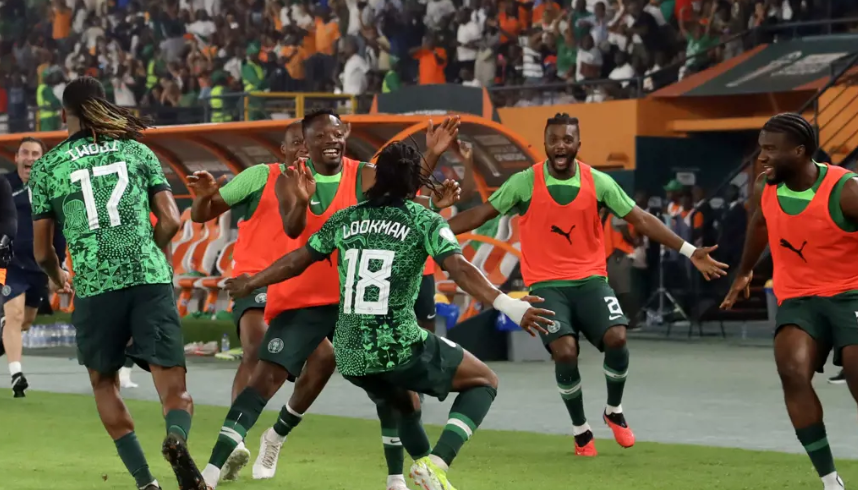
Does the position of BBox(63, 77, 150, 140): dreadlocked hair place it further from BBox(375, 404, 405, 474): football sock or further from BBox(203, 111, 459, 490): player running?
BBox(375, 404, 405, 474): football sock

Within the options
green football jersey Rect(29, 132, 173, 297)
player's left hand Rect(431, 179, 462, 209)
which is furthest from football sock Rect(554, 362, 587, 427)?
green football jersey Rect(29, 132, 173, 297)

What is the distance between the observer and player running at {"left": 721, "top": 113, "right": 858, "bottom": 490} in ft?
24.8

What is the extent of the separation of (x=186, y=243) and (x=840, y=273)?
14.0 metres

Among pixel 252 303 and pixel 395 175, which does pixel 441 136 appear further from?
pixel 252 303

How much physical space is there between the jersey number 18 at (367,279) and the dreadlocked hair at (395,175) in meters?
0.28

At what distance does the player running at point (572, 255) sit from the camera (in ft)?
32.2

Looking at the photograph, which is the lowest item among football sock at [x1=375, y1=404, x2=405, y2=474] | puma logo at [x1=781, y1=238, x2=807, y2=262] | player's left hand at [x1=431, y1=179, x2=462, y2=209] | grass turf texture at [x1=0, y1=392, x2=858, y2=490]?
grass turf texture at [x1=0, y1=392, x2=858, y2=490]

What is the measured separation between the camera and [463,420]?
7227 millimetres

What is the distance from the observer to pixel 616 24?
78.6 ft

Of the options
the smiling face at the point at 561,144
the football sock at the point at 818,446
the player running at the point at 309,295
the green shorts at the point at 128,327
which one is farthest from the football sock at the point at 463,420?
the smiling face at the point at 561,144

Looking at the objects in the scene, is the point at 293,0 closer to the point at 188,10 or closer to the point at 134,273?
the point at 188,10

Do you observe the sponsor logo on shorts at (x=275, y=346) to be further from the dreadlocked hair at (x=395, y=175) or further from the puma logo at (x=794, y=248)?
the puma logo at (x=794, y=248)

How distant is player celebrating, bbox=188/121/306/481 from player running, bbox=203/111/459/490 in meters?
0.35

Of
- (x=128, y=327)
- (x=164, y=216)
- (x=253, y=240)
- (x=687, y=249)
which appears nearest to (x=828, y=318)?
(x=687, y=249)
